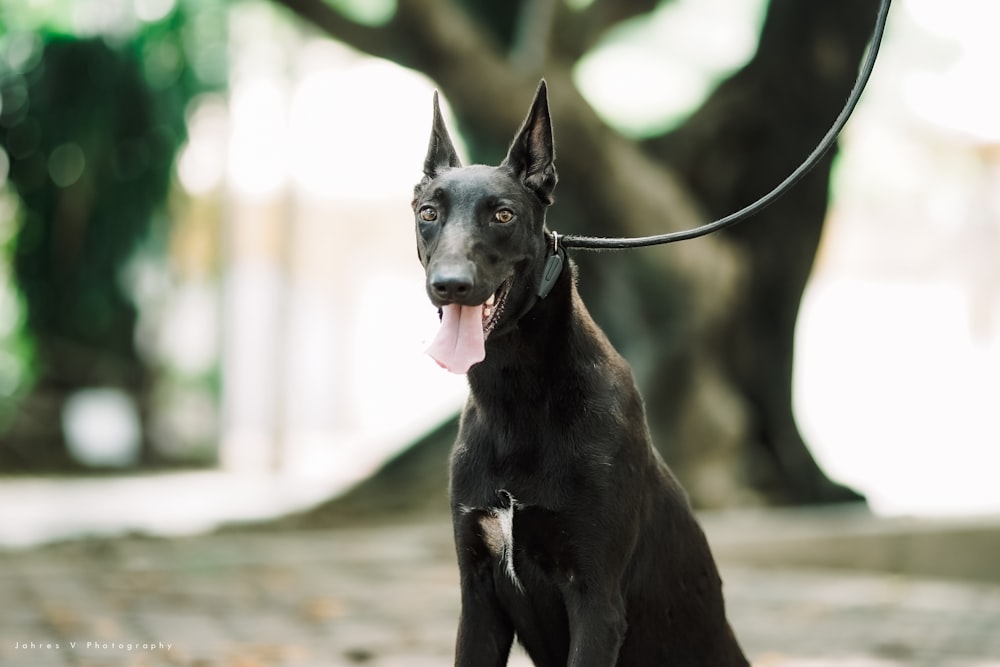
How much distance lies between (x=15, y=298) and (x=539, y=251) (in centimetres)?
1152

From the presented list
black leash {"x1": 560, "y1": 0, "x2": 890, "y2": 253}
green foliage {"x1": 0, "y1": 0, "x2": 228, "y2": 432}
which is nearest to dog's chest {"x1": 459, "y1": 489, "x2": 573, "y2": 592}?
black leash {"x1": 560, "y1": 0, "x2": 890, "y2": 253}

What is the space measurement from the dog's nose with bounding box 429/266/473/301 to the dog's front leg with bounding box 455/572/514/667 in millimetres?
749

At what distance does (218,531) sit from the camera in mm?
8508

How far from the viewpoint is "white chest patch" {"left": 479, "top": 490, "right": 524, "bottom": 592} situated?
2.88 metres

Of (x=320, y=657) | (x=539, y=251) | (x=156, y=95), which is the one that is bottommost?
(x=320, y=657)

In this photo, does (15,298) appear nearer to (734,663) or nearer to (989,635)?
(989,635)

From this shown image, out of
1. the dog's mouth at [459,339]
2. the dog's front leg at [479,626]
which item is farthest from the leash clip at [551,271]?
the dog's front leg at [479,626]

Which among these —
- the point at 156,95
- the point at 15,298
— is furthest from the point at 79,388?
the point at 156,95

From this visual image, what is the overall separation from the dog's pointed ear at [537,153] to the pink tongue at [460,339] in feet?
1.45

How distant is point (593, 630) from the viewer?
2850 millimetres

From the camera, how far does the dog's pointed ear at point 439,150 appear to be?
3.16 meters

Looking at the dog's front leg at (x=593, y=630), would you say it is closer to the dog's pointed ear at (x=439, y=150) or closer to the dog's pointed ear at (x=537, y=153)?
the dog's pointed ear at (x=537, y=153)

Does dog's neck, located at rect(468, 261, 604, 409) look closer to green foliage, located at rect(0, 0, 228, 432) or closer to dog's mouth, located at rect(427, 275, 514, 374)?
dog's mouth, located at rect(427, 275, 514, 374)

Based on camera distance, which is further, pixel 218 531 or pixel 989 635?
pixel 218 531
